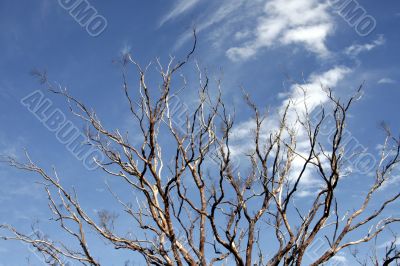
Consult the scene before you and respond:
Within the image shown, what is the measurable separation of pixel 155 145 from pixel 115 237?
1665mm

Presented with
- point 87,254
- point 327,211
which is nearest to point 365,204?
point 327,211

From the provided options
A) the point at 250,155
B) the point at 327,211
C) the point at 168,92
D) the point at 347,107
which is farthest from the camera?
the point at 250,155

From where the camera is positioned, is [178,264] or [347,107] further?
[178,264]

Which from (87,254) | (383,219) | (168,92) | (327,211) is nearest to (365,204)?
(383,219)

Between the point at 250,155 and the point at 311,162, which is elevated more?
the point at 250,155

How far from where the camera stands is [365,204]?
716cm

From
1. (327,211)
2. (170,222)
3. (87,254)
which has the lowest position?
(87,254)

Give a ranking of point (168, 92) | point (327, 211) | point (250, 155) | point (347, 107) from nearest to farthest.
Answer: point (347, 107), point (327, 211), point (168, 92), point (250, 155)

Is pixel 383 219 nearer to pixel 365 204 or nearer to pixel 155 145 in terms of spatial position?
pixel 365 204

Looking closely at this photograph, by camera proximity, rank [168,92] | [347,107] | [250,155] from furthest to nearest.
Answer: [250,155] < [168,92] < [347,107]

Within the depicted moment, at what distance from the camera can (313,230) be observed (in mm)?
6688

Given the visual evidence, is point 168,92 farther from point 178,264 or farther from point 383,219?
point 383,219

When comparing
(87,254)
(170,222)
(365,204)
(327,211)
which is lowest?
(87,254)

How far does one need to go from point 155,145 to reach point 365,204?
3.68 metres
